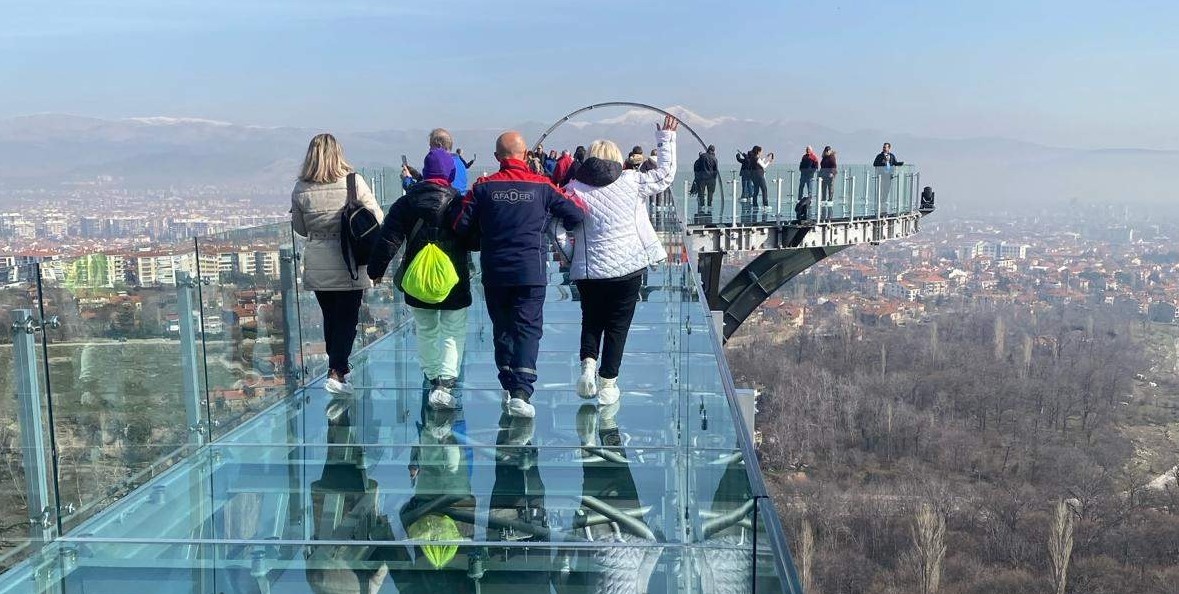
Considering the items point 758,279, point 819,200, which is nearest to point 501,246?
point 819,200

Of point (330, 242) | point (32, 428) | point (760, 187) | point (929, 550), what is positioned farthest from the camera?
point (929, 550)

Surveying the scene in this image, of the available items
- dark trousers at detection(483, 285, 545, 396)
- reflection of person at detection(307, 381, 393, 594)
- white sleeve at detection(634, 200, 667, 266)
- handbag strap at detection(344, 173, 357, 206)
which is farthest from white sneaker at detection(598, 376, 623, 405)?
handbag strap at detection(344, 173, 357, 206)

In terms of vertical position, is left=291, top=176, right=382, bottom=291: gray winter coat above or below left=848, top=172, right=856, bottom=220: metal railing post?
above

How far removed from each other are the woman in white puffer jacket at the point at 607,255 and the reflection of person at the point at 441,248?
677mm

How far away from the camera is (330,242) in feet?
20.6

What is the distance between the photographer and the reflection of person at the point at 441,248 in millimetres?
5816

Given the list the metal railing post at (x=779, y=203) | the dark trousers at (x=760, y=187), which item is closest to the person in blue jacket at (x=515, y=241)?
the dark trousers at (x=760, y=187)

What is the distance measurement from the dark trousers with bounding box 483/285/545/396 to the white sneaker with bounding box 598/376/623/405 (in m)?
0.42

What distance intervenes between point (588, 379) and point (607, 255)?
2.34 ft

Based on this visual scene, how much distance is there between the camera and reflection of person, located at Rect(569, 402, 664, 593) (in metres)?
3.67

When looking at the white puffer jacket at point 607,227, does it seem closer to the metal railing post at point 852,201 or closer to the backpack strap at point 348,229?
the backpack strap at point 348,229

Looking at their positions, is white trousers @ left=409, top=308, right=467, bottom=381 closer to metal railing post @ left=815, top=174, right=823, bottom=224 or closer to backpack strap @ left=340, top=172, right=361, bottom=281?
backpack strap @ left=340, top=172, right=361, bottom=281

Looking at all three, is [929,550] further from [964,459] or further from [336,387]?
[336,387]

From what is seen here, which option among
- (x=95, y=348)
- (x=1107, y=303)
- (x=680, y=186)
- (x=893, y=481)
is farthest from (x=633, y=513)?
(x=1107, y=303)
